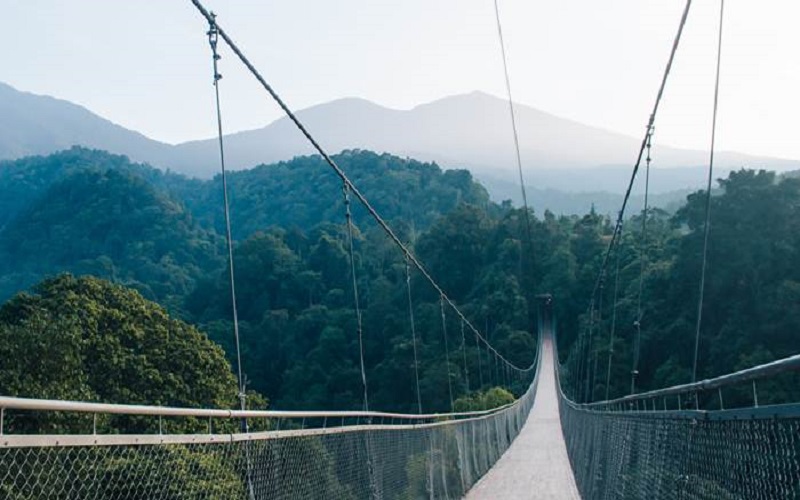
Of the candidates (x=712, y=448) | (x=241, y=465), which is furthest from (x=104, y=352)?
(x=712, y=448)

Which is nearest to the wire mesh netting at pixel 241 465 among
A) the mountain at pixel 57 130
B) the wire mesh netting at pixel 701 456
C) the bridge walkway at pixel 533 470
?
the wire mesh netting at pixel 701 456

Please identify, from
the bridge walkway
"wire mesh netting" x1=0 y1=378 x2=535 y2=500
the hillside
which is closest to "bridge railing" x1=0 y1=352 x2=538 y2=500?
"wire mesh netting" x1=0 y1=378 x2=535 y2=500

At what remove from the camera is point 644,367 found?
34.7 meters

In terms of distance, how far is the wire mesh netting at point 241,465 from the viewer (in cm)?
278

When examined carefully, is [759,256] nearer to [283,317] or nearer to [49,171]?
[283,317]

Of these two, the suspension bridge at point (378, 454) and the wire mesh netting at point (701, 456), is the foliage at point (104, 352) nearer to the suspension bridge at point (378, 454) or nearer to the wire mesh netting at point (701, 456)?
the suspension bridge at point (378, 454)

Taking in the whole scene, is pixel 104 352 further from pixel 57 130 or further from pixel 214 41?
pixel 57 130

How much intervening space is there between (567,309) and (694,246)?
31187mm

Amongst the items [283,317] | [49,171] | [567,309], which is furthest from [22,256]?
[567,309]

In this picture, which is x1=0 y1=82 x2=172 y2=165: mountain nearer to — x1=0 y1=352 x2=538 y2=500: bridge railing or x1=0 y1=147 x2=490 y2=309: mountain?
x1=0 y1=147 x2=490 y2=309: mountain

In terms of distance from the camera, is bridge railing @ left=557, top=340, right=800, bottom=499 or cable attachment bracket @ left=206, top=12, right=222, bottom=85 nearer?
bridge railing @ left=557, top=340, right=800, bottom=499

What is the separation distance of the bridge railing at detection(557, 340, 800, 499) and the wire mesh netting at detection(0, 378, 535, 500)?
168 cm

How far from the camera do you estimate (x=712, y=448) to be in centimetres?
349

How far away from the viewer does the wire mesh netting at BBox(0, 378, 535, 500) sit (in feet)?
9.11
